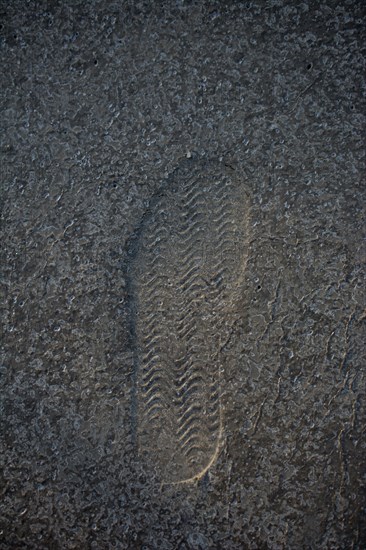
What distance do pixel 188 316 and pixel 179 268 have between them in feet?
0.33

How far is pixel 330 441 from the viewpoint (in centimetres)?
112

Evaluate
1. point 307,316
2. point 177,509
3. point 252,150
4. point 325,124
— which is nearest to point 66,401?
point 177,509

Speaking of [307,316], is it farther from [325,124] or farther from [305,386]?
[325,124]

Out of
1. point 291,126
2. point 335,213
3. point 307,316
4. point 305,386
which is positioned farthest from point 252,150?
point 305,386

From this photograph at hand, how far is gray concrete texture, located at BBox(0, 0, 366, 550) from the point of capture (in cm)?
112

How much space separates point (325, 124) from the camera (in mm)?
1126

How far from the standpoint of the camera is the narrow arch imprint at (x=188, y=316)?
1121 mm

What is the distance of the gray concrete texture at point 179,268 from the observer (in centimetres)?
112

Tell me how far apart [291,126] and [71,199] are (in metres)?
0.49

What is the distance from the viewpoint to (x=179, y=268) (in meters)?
1.13

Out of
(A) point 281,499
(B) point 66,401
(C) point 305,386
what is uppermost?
(B) point 66,401

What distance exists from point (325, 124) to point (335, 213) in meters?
0.19

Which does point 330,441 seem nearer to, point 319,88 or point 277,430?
point 277,430

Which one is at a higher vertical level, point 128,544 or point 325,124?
point 325,124
